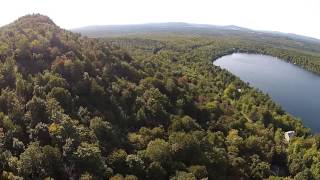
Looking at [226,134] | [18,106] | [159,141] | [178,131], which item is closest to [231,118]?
[226,134]

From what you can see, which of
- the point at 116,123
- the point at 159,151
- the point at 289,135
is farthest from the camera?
the point at 289,135

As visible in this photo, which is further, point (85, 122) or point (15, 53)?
point (15, 53)

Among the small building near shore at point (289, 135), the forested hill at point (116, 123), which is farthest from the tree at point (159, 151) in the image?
the small building near shore at point (289, 135)

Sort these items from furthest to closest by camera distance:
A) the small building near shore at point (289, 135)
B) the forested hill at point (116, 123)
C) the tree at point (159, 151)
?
1. the small building near shore at point (289, 135)
2. the tree at point (159, 151)
3. the forested hill at point (116, 123)

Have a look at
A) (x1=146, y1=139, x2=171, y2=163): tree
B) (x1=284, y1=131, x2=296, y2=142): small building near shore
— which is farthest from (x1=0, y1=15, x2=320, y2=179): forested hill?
(x1=284, y1=131, x2=296, y2=142): small building near shore

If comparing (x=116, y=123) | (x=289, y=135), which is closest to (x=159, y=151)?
(x=116, y=123)

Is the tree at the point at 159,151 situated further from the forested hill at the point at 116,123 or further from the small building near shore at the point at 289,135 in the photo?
the small building near shore at the point at 289,135

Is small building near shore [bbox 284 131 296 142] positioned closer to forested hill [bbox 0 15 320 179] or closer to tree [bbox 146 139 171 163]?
forested hill [bbox 0 15 320 179]

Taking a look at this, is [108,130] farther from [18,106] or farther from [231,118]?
[231,118]

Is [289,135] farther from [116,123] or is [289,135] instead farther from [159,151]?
[116,123]
